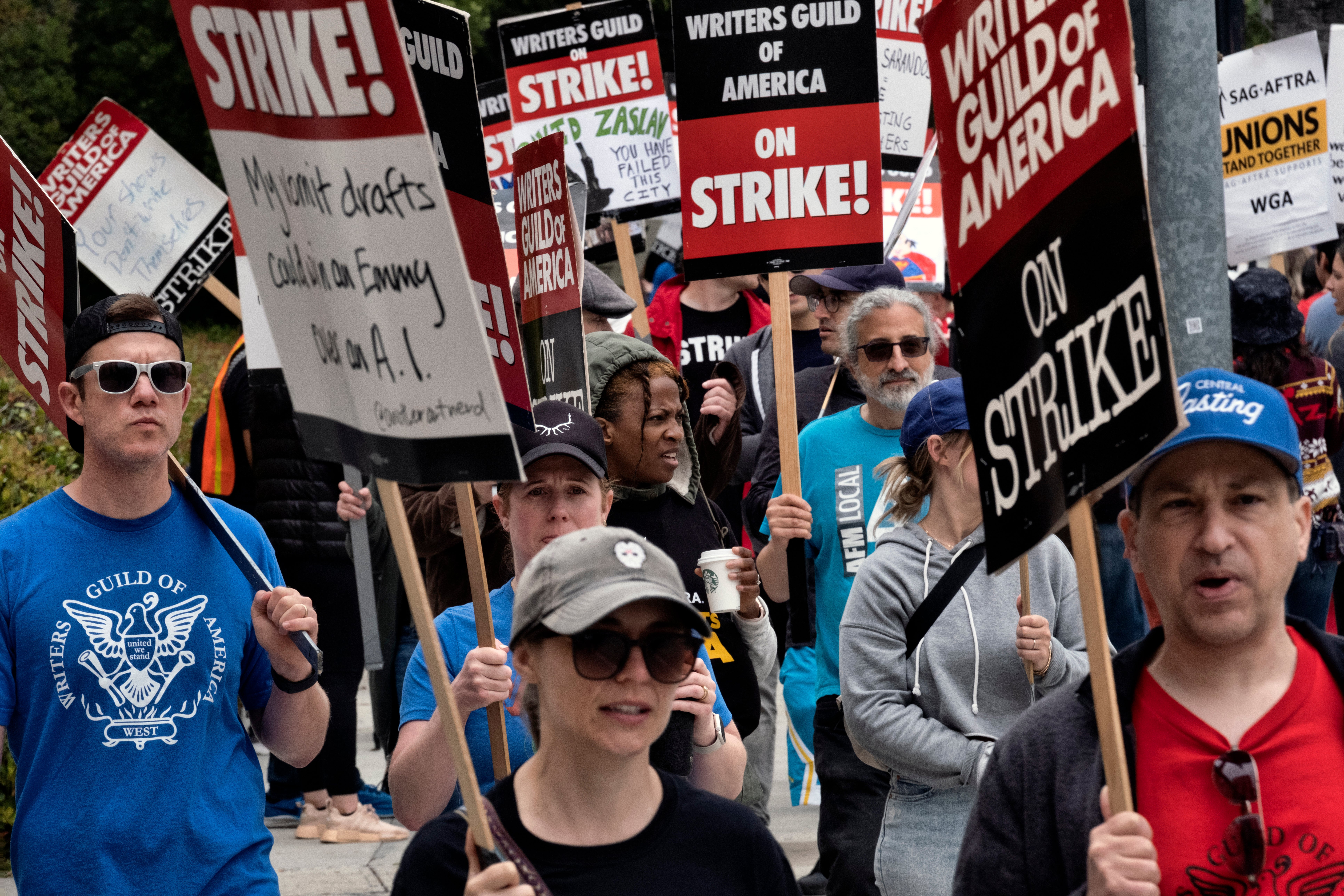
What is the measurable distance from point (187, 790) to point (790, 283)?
393cm

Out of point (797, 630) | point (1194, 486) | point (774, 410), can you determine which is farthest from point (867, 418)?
point (1194, 486)

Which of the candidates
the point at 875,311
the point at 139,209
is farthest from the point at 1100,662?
the point at 139,209

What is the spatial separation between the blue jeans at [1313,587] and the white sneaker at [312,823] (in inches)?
171

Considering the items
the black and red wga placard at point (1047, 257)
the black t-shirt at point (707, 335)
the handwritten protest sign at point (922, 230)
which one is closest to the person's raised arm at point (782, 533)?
the black and red wga placard at point (1047, 257)

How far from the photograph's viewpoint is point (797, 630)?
555cm

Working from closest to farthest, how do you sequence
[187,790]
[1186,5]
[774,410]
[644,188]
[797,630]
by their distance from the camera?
[187,790] → [1186,5] → [797,630] → [774,410] → [644,188]

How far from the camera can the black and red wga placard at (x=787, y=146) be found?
530 cm

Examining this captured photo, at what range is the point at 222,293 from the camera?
26.5 feet

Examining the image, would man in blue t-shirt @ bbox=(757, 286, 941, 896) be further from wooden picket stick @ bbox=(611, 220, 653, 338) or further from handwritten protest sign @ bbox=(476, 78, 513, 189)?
handwritten protest sign @ bbox=(476, 78, 513, 189)

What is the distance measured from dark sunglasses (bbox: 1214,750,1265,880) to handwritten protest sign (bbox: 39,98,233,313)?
6.52 m

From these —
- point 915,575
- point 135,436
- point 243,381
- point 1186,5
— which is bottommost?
point 915,575

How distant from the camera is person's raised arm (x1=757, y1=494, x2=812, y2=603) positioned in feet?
16.5

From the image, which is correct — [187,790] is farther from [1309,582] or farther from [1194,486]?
[1309,582]

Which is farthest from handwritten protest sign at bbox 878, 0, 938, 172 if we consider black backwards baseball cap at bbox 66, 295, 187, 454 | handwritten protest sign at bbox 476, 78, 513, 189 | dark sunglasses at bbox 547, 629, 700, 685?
dark sunglasses at bbox 547, 629, 700, 685
